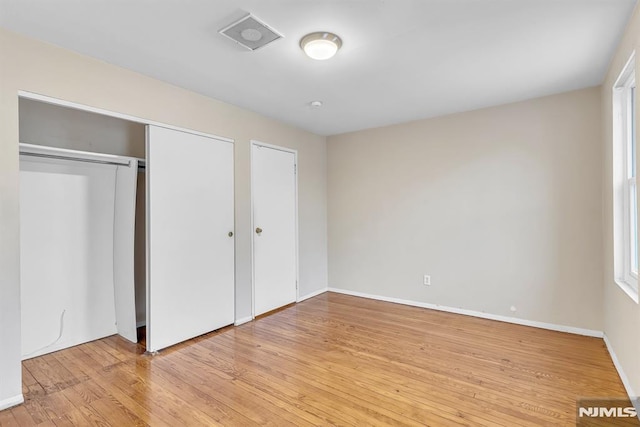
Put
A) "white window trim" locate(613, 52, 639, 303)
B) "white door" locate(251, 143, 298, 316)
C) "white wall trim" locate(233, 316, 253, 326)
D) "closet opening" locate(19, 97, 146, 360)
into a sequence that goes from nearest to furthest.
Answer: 1. "white window trim" locate(613, 52, 639, 303)
2. "closet opening" locate(19, 97, 146, 360)
3. "white wall trim" locate(233, 316, 253, 326)
4. "white door" locate(251, 143, 298, 316)

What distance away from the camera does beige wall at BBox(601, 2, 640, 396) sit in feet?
6.12

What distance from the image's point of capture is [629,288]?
2.19m

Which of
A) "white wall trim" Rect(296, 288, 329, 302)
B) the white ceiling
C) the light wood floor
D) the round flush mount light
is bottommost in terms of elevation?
the light wood floor

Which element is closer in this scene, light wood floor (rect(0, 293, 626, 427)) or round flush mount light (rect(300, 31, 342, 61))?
light wood floor (rect(0, 293, 626, 427))

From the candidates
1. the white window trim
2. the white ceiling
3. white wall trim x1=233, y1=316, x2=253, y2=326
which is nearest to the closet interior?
white wall trim x1=233, y1=316, x2=253, y2=326

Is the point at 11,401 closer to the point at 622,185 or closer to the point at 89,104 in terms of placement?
the point at 89,104

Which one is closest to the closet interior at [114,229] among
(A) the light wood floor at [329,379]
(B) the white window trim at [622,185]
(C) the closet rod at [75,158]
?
(C) the closet rod at [75,158]

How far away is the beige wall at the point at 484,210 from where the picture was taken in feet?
10.0

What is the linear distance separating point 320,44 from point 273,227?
2379 millimetres

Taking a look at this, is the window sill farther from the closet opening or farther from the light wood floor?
the closet opening

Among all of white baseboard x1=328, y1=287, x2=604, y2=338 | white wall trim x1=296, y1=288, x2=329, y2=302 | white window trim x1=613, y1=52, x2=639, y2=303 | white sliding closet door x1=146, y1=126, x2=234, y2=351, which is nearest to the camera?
white window trim x1=613, y1=52, x2=639, y2=303

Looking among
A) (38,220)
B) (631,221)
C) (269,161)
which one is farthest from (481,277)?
(38,220)

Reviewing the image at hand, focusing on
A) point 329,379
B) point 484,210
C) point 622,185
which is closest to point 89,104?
point 329,379

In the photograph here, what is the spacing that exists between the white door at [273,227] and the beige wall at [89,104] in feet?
0.51
